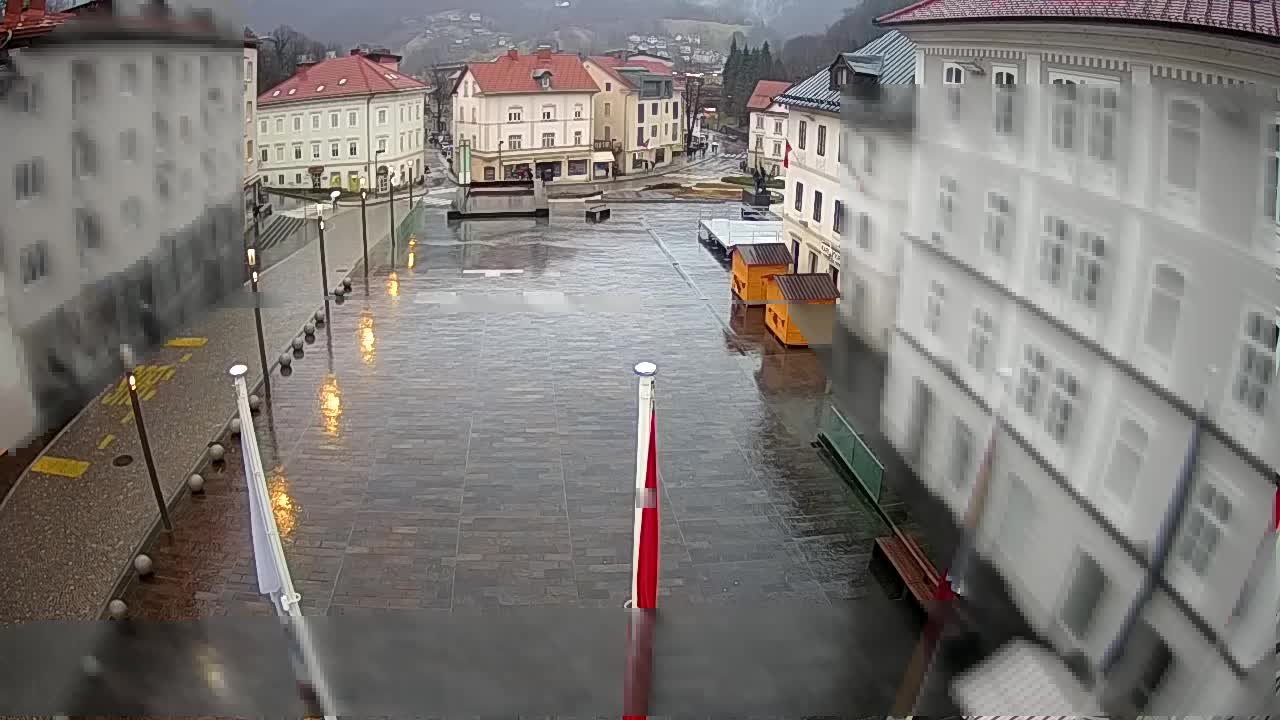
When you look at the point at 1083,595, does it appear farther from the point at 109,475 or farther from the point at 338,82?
the point at 338,82

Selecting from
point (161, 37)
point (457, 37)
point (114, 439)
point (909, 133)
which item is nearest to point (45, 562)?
point (114, 439)

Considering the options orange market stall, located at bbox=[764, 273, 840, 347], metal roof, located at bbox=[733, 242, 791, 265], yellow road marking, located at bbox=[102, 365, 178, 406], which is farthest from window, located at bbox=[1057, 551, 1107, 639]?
metal roof, located at bbox=[733, 242, 791, 265]

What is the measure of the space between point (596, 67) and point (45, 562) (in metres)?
39.9

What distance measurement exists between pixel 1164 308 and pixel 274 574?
362 cm

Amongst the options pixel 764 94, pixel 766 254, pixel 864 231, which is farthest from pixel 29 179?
pixel 764 94

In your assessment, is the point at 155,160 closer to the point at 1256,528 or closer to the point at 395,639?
the point at 395,639

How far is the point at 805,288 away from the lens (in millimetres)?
14102

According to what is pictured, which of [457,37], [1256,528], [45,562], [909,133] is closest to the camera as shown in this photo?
[1256,528]

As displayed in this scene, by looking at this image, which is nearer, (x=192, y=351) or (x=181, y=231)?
(x=181, y=231)

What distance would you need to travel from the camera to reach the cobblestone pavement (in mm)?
7160

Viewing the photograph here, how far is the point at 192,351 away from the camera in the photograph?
41.5 ft

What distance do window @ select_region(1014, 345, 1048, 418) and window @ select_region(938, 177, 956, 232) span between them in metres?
0.55

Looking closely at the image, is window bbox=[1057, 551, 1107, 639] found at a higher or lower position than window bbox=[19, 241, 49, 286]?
lower

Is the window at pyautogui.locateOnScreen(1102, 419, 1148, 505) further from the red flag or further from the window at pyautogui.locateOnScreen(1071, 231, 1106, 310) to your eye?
the red flag
